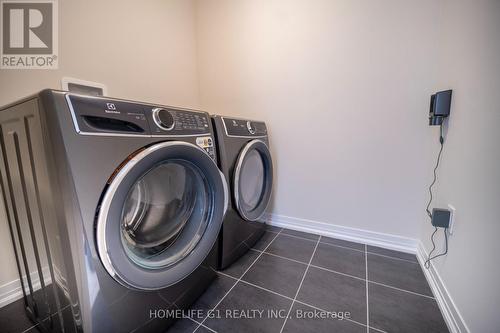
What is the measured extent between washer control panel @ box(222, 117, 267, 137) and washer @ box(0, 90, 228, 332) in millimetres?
190

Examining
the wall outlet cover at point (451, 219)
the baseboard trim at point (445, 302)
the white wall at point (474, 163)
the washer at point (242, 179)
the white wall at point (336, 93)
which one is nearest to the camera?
the white wall at point (474, 163)

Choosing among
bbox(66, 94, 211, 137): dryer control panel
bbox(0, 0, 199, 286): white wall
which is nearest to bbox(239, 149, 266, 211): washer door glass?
bbox(66, 94, 211, 137): dryer control panel

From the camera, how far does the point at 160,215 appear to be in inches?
34.9

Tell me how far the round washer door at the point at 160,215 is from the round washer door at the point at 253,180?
21 centimetres

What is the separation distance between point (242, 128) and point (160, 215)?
68cm

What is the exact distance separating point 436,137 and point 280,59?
1173 mm

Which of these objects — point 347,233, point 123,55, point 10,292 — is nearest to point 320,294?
point 347,233

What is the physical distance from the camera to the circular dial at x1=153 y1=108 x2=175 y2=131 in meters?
0.71

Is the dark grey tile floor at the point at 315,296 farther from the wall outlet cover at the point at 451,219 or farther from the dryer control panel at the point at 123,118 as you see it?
the dryer control panel at the point at 123,118

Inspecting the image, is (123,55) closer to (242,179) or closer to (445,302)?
(242,179)

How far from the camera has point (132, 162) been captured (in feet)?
2.00

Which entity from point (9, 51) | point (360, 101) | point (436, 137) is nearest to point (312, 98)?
point (360, 101)

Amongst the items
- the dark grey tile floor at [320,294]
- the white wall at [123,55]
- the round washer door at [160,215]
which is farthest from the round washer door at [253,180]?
the white wall at [123,55]

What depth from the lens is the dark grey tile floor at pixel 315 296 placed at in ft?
2.93
